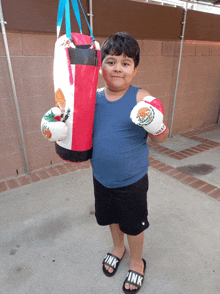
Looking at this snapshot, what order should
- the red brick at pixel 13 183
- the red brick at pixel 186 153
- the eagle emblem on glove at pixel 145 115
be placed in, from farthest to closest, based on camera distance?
the red brick at pixel 186 153
the red brick at pixel 13 183
the eagle emblem on glove at pixel 145 115

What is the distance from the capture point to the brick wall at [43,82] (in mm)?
2777

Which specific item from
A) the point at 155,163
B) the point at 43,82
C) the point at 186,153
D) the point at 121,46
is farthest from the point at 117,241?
the point at 186,153

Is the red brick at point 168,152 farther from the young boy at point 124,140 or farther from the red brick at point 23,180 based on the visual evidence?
the young boy at point 124,140

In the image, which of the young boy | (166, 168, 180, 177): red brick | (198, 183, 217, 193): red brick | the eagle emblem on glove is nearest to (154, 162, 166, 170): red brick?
(166, 168, 180, 177): red brick

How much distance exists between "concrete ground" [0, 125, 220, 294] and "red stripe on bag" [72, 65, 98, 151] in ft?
3.47

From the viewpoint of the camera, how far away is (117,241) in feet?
5.81

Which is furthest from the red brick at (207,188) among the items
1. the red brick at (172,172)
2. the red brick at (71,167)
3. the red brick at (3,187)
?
the red brick at (3,187)

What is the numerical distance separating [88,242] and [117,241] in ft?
1.19

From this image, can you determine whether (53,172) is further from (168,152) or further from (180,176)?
(168,152)

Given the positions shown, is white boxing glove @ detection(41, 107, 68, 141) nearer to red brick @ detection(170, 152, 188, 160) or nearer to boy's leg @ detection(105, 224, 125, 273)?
boy's leg @ detection(105, 224, 125, 273)

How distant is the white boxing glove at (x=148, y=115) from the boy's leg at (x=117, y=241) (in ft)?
2.81

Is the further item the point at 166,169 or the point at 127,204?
the point at 166,169

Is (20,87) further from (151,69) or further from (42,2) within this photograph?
Answer: (151,69)

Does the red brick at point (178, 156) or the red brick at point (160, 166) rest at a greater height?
the red brick at point (160, 166)
